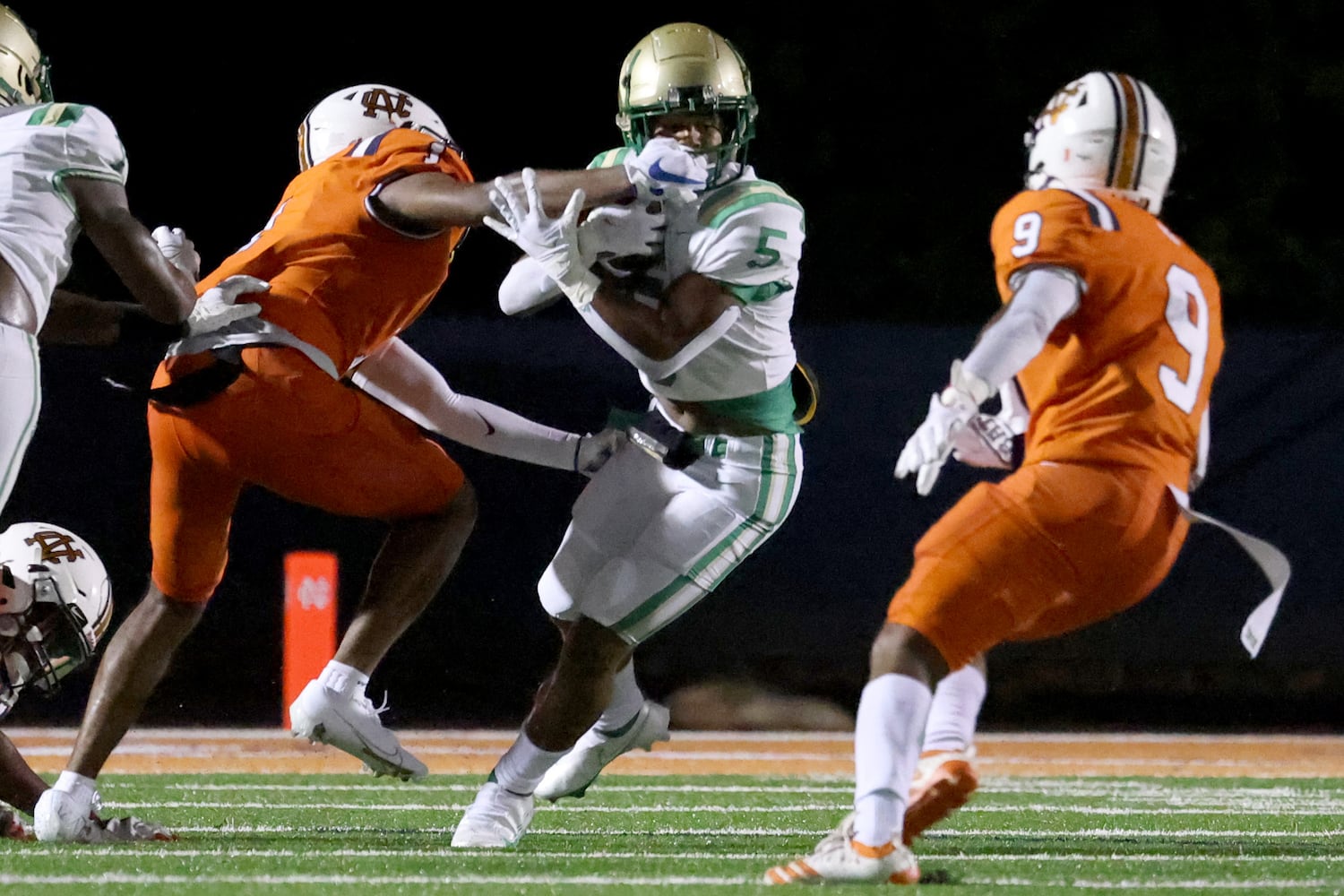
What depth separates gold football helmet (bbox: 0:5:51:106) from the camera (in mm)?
3467

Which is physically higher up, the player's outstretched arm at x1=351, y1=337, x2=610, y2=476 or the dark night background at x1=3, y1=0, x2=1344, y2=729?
the player's outstretched arm at x1=351, y1=337, x2=610, y2=476

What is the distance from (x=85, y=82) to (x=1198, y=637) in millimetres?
5546

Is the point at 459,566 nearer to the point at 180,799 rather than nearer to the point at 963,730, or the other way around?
the point at 180,799

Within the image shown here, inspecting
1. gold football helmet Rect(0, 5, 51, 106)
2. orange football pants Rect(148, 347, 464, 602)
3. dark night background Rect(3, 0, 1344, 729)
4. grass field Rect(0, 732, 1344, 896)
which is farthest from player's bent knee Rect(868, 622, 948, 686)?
dark night background Rect(3, 0, 1344, 729)

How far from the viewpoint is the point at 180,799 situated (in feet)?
15.3

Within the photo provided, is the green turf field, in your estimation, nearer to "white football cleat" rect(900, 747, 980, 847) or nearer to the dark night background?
"white football cleat" rect(900, 747, 980, 847)

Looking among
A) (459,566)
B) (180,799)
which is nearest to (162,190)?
(459,566)

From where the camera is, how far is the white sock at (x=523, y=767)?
145 inches

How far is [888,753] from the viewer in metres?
2.92

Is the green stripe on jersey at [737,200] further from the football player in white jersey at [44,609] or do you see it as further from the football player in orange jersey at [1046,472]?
the football player in white jersey at [44,609]

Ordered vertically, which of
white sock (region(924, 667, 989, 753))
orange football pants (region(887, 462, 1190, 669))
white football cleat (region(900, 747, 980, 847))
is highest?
orange football pants (region(887, 462, 1190, 669))

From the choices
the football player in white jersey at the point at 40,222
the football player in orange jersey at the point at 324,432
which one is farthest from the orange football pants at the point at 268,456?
the football player in white jersey at the point at 40,222

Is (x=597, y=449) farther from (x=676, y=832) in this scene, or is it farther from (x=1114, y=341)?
(x=1114, y=341)

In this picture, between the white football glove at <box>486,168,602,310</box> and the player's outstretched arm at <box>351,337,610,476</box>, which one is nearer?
the white football glove at <box>486,168,602,310</box>
